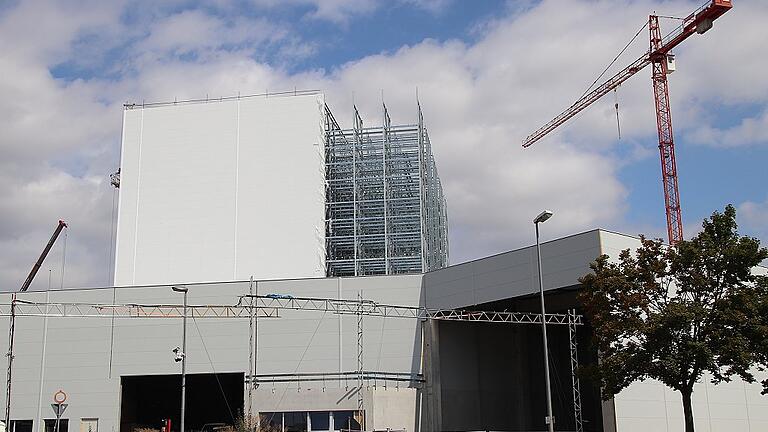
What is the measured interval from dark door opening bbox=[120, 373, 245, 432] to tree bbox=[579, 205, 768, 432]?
3088 centimetres

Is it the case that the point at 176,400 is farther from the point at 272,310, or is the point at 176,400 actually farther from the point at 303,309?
the point at 303,309

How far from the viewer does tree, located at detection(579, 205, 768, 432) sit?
115ft

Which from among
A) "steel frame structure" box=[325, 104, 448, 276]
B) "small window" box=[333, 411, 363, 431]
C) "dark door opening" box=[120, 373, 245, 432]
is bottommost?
"small window" box=[333, 411, 363, 431]

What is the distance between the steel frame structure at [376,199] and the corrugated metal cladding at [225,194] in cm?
363

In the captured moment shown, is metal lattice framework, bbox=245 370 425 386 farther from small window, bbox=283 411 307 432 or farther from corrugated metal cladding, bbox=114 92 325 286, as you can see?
corrugated metal cladding, bbox=114 92 325 286

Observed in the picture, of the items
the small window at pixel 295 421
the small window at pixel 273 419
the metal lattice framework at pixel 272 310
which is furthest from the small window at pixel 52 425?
the small window at pixel 295 421

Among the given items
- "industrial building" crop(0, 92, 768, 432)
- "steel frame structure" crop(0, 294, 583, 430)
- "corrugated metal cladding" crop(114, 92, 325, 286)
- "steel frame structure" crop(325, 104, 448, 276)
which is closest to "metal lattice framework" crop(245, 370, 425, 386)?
"steel frame structure" crop(0, 294, 583, 430)

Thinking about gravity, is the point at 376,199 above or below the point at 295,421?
above

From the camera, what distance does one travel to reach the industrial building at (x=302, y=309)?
55188 millimetres

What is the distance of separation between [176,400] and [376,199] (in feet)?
85.1

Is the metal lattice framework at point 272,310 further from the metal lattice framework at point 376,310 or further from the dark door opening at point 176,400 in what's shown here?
the dark door opening at point 176,400

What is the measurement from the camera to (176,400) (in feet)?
246

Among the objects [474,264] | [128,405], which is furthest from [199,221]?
[474,264]

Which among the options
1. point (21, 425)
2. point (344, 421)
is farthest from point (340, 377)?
point (21, 425)
